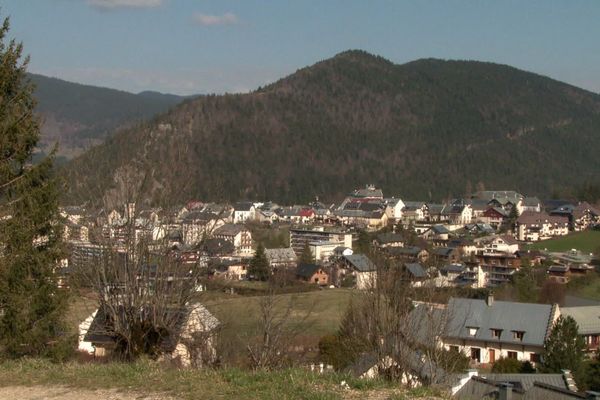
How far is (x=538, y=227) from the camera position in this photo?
6347cm

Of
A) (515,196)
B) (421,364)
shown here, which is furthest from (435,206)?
(421,364)

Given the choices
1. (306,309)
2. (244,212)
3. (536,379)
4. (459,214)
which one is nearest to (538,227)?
(459,214)

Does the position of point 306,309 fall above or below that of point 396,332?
below

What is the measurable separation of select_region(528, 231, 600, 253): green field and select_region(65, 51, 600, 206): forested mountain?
119 ft

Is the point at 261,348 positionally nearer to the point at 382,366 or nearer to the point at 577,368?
the point at 382,366

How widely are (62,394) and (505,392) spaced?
7.44 meters

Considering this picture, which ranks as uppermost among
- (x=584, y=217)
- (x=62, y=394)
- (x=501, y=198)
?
(x=501, y=198)

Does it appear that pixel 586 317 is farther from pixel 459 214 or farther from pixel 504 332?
pixel 459 214

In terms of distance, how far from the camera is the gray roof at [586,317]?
2631 centimetres

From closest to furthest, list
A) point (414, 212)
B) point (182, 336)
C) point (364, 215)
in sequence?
point (182, 336), point (364, 215), point (414, 212)

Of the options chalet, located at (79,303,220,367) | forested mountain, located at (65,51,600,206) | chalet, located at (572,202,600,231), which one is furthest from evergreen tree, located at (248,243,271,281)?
forested mountain, located at (65,51,600,206)

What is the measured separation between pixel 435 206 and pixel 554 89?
312 feet

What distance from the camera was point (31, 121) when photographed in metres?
9.98

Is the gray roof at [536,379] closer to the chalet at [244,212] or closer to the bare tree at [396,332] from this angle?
the bare tree at [396,332]
